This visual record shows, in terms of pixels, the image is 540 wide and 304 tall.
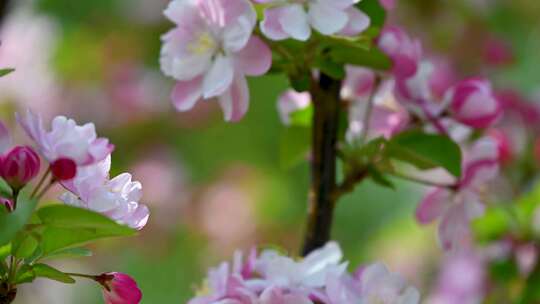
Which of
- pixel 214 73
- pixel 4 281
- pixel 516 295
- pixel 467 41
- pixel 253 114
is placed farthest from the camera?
pixel 253 114

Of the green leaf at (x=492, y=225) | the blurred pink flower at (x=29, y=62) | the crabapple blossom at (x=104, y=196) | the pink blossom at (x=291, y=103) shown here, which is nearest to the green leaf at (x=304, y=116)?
the pink blossom at (x=291, y=103)

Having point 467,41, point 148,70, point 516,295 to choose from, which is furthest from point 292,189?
point 516,295

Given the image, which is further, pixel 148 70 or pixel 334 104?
pixel 148 70

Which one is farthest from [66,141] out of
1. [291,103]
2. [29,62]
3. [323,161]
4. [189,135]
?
[189,135]

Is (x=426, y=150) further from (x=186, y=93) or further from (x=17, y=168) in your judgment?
(x=17, y=168)

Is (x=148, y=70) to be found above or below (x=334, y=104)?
below

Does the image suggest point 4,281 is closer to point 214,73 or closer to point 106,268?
point 214,73

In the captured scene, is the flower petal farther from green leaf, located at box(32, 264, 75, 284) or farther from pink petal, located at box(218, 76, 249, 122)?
green leaf, located at box(32, 264, 75, 284)
